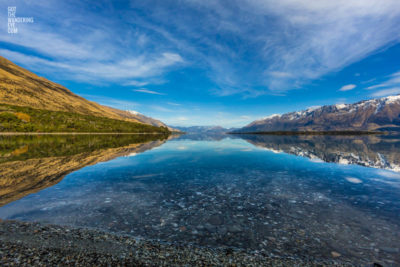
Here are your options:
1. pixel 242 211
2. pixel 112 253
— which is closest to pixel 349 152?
pixel 242 211

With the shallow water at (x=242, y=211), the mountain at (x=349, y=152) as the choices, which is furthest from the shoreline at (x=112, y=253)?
the mountain at (x=349, y=152)

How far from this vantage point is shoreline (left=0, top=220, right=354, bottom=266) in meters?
5.84

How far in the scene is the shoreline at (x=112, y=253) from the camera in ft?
19.2

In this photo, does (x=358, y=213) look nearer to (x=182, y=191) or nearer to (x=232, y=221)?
(x=232, y=221)

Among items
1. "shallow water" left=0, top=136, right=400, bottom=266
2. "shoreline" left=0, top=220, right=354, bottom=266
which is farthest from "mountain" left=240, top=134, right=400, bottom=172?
"shoreline" left=0, top=220, right=354, bottom=266

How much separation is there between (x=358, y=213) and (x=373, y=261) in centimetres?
496

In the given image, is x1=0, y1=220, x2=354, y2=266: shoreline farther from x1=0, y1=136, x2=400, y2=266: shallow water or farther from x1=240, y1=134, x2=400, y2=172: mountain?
x1=240, y1=134, x2=400, y2=172: mountain

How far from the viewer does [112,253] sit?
6266 mm

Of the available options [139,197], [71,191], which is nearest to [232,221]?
[139,197]

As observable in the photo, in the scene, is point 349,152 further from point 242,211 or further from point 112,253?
point 112,253

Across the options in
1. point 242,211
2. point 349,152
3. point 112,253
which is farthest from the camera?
point 349,152

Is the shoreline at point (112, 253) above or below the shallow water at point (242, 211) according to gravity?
above

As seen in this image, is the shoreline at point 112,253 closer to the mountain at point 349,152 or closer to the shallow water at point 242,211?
the shallow water at point 242,211

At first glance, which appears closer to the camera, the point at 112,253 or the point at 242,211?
the point at 112,253
